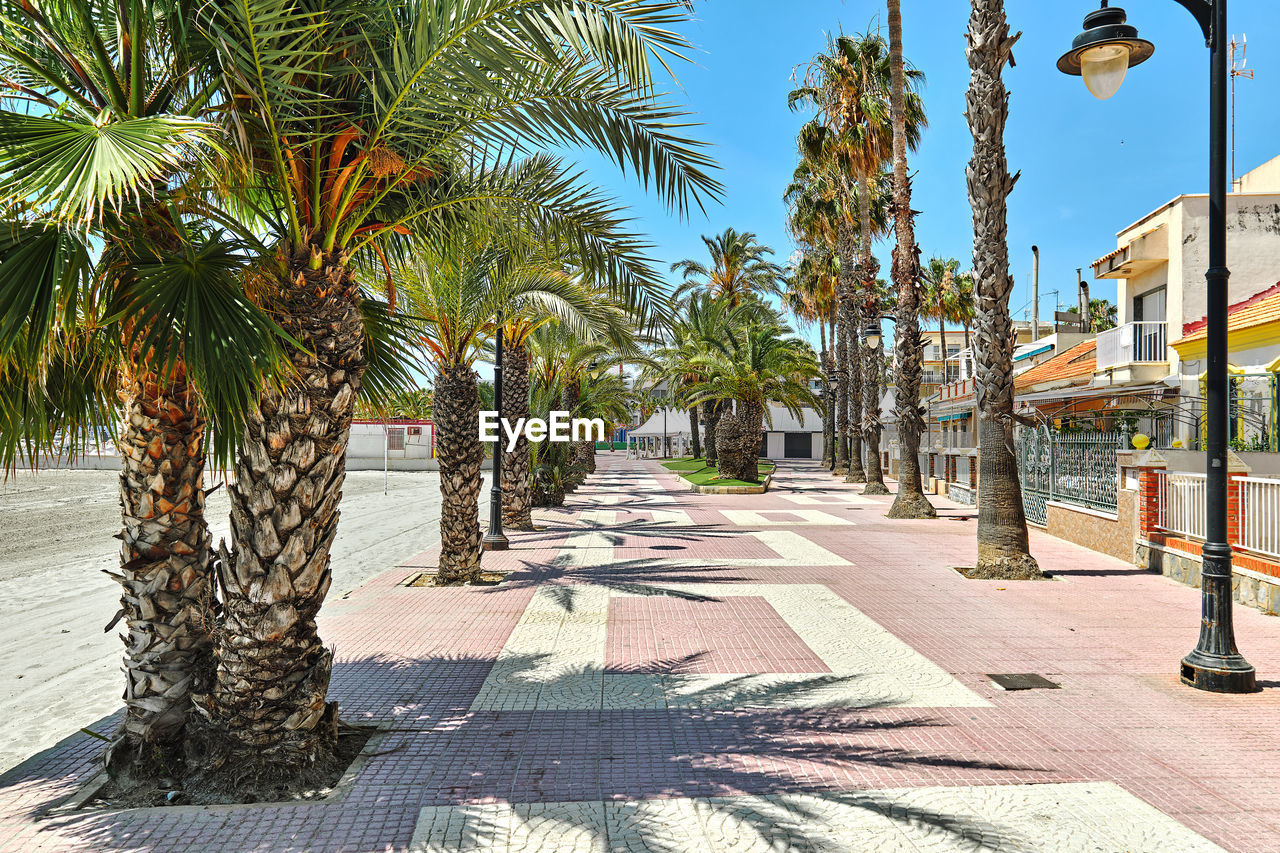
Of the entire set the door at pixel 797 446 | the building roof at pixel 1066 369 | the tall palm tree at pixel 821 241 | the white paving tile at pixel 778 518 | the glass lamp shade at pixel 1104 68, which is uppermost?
the tall palm tree at pixel 821 241

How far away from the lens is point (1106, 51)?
673 centimetres

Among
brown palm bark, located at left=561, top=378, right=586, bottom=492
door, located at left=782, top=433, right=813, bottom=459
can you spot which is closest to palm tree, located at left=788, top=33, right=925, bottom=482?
brown palm bark, located at left=561, top=378, right=586, bottom=492

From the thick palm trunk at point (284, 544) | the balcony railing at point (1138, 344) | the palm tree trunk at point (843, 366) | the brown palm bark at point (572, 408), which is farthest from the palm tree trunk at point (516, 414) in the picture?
the palm tree trunk at point (843, 366)

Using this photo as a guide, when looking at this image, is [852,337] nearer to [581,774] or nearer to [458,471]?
[458,471]

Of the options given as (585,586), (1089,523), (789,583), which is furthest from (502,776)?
(1089,523)

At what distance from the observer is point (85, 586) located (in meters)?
10.4

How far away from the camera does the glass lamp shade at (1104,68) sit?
6727 mm

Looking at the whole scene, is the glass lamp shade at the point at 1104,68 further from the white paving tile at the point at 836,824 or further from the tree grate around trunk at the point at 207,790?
the tree grate around trunk at the point at 207,790

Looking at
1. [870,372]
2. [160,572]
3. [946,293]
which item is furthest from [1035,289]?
[160,572]

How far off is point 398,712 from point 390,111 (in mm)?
4024

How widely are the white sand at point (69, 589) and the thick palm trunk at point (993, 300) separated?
916 centimetres

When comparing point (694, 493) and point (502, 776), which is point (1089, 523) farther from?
point (694, 493)

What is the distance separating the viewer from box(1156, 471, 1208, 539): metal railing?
10.0 m

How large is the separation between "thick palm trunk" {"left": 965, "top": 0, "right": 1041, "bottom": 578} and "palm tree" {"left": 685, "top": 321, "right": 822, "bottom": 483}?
15.9 metres
